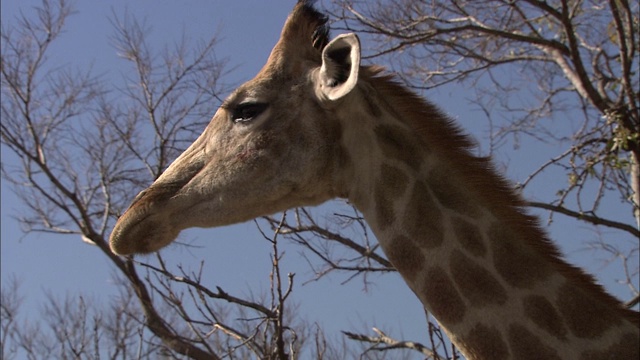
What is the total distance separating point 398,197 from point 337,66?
0.66 m

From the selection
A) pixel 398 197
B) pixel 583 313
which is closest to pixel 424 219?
pixel 398 197

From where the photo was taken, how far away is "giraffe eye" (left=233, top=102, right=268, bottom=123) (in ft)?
13.2

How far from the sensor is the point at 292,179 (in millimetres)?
3867

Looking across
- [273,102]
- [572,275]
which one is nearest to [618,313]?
[572,275]

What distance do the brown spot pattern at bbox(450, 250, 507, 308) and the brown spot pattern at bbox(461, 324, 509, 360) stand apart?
4.1 inches

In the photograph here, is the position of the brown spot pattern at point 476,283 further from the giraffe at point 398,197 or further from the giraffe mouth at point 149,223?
the giraffe mouth at point 149,223

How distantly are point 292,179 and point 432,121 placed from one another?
71 centimetres

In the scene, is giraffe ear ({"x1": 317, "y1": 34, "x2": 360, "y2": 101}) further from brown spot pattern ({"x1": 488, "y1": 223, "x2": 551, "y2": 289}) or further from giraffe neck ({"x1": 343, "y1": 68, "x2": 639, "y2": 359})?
brown spot pattern ({"x1": 488, "y1": 223, "x2": 551, "y2": 289})

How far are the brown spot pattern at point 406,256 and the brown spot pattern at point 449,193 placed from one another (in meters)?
0.25

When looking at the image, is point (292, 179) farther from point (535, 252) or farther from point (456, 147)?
point (535, 252)

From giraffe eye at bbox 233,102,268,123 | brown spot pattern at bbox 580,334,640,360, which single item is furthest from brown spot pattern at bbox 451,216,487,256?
giraffe eye at bbox 233,102,268,123

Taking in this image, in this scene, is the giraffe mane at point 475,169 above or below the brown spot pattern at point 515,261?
above

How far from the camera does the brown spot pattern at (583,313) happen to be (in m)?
3.31

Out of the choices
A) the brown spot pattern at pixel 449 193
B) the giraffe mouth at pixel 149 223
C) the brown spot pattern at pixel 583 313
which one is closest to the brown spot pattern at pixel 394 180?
the brown spot pattern at pixel 449 193
